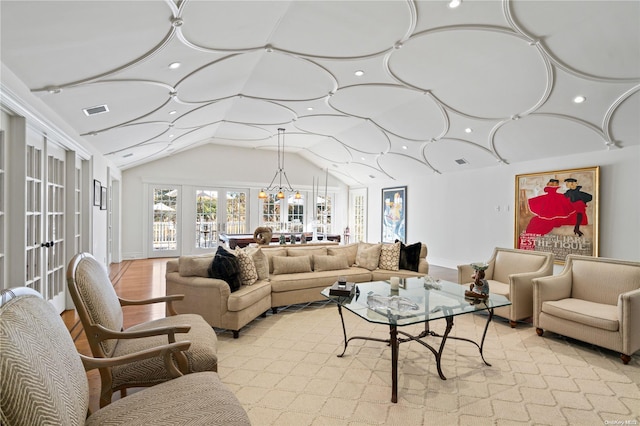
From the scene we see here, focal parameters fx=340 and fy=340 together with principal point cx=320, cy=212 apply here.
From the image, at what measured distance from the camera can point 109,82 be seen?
3.16 meters

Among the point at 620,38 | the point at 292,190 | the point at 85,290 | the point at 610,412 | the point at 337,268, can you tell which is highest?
the point at 620,38

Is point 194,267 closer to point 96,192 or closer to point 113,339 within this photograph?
point 113,339

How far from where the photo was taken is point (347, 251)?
5.34m

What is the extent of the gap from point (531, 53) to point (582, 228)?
3.19m

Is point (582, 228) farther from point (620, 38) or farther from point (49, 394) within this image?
point (49, 394)

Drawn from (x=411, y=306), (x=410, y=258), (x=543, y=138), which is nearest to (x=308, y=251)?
(x=410, y=258)

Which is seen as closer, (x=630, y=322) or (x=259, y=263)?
(x=630, y=322)

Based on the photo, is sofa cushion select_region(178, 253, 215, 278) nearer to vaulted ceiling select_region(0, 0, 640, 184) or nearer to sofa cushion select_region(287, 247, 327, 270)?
sofa cushion select_region(287, 247, 327, 270)

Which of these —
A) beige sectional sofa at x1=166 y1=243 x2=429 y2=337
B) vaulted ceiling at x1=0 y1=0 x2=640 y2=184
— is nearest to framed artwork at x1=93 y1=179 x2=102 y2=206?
vaulted ceiling at x1=0 y1=0 x2=640 y2=184

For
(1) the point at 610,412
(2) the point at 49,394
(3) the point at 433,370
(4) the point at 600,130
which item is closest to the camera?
(2) the point at 49,394

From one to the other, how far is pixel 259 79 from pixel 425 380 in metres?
4.10

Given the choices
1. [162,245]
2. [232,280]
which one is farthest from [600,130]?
[162,245]

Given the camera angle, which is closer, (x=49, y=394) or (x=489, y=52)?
(x=49, y=394)

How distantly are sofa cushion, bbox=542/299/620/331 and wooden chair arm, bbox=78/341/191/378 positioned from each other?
11.3ft
